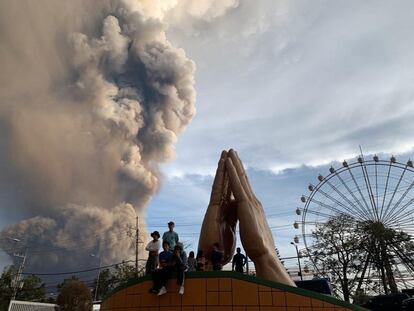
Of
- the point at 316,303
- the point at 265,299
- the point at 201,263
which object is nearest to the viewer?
the point at 316,303

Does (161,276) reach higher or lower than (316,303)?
higher

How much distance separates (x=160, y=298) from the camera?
28.6ft

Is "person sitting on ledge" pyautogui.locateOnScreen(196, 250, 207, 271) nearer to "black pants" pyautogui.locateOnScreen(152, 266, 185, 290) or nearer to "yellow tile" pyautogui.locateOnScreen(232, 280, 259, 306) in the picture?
"black pants" pyautogui.locateOnScreen(152, 266, 185, 290)

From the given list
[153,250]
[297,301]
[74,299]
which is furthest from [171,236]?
[74,299]

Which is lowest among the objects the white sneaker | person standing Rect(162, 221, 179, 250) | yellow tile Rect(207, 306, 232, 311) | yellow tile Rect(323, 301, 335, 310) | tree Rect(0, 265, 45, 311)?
yellow tile Rect(207, 306, 232, 311)

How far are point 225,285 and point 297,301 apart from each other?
171 centimetres

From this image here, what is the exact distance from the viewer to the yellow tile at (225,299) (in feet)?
27.0

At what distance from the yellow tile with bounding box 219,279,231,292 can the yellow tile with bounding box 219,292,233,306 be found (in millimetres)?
90

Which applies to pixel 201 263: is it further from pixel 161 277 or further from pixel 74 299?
pixel 74 299

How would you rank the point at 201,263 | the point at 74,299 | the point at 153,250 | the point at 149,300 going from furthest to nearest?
the point at 74,299, the point at 201,263, the point at 153,250, the point at 149,300

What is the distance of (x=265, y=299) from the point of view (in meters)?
8.14

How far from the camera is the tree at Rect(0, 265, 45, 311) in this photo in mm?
47719

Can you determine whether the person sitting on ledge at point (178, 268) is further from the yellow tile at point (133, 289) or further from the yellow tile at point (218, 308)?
the yellow tile at point (133, 289)

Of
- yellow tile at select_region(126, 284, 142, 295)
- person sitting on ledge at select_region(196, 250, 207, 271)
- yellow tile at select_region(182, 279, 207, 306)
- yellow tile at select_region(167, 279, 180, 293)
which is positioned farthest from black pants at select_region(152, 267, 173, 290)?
person sitting on ledge at select_region(196, 250, 207, 271)
